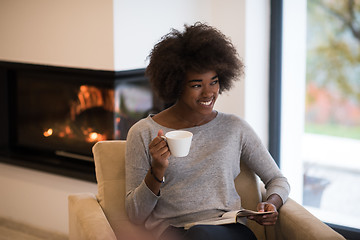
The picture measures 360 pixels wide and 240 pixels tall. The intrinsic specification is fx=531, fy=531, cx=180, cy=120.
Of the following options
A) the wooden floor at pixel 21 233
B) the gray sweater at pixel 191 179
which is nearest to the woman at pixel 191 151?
the gray sweater at pixel 191 179

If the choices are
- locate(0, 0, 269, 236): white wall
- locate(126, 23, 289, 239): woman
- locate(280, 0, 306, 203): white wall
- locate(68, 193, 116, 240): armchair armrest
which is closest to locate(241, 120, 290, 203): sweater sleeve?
locate(126, 23, 289, 239): woman

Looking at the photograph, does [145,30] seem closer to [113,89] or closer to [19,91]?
[113,89]

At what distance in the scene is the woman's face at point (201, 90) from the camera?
1.96 m

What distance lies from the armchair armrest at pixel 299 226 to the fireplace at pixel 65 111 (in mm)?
1174

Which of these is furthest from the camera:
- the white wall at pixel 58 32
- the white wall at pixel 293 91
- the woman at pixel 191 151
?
the white wall at pixel 293 91

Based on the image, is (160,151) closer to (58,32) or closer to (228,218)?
(228,218)

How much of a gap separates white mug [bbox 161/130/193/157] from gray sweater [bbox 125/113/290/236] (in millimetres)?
227

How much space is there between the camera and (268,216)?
1.89 m

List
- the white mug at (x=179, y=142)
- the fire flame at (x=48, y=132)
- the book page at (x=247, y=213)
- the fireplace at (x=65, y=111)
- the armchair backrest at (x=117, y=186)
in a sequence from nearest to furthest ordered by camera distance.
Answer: the white mug at (x=179, y=142) → the book page at (x=247, y=213) → the armchair backrest at (x=117, y=186) → the fireplace at (x=65, y=111) → the fire flame at (x=48, y=132)

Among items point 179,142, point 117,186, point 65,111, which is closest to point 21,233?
point 65,111

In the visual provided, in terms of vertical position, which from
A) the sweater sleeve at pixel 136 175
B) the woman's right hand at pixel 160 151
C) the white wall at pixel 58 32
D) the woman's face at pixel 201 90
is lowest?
the sweater sleeve at pixel 136 175

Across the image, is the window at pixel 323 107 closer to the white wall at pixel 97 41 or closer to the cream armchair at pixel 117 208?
the white wall at pixel 97 41

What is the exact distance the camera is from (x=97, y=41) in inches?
109

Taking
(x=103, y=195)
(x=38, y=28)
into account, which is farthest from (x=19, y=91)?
(x=103, y=195)
